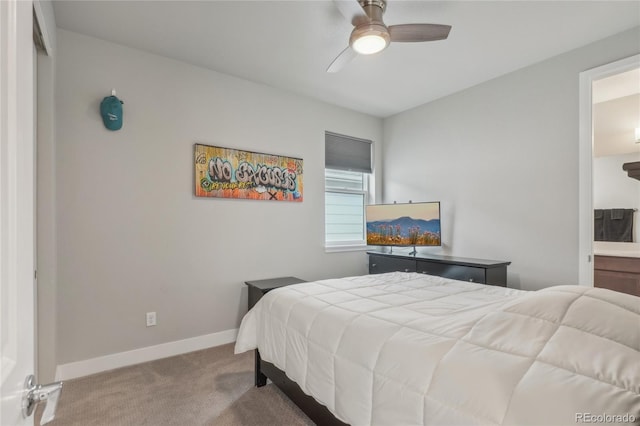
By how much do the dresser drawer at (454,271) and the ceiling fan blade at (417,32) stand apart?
2.03m

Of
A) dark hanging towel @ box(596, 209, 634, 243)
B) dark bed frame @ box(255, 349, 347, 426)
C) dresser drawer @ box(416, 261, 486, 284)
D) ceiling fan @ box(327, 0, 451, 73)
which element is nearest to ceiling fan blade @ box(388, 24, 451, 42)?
ceiling fan @ box(327, 0, 451, 73)

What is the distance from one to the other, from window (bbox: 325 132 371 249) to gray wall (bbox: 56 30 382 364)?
61 cm

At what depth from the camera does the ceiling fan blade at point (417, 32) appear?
2.05 meters

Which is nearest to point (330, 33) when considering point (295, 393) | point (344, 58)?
point (344, 58)

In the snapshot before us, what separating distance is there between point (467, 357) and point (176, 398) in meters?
1.98

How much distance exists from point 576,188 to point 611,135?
1.59 metres

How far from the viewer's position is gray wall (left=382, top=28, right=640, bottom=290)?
2.82 meters

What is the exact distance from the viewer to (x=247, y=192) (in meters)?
3.32

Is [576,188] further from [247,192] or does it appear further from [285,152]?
[247,192]

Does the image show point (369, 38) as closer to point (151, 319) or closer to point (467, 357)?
point (467, 357)

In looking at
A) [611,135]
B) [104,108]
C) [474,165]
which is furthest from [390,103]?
[104,108]

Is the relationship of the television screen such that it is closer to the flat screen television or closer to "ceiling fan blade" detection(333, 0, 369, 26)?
the flat screen television

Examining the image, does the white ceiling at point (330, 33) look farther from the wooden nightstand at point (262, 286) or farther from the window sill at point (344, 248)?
the wooden nightstand at point (262, 286)

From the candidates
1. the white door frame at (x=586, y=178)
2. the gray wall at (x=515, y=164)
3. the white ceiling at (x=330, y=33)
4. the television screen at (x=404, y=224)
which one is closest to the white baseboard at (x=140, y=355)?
the television screen at (x=404, y=224)
